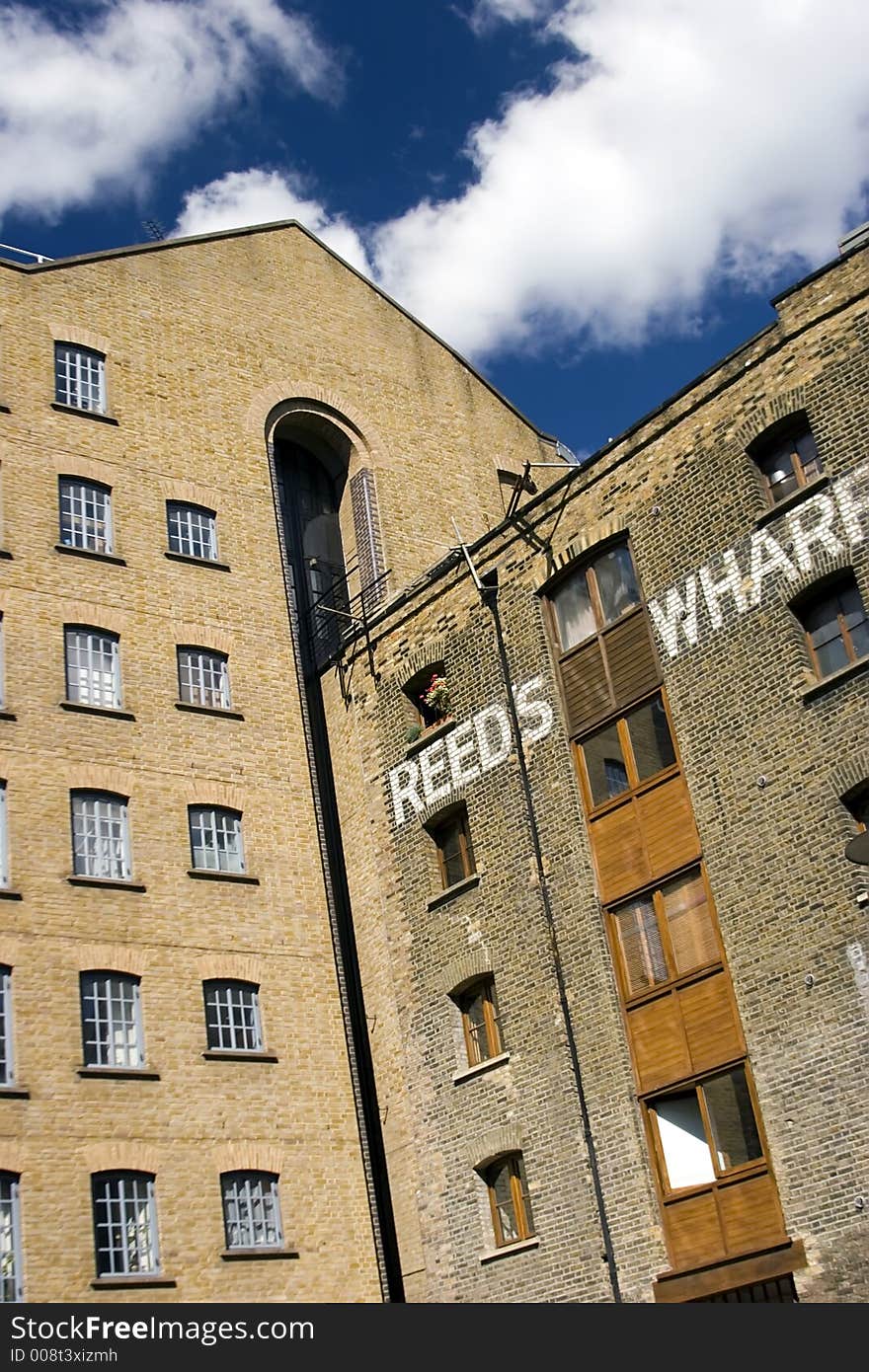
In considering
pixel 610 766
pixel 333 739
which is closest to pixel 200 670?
pixel 333 739

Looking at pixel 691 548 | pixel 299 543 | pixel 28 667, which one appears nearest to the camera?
pixel 691 548

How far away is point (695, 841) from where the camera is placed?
71.5 ft

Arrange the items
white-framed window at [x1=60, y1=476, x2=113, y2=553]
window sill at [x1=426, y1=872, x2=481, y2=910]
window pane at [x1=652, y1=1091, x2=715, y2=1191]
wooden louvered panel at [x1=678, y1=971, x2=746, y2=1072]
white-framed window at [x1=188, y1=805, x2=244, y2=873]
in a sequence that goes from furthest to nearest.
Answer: white-framed window at [x1=60, y1=476, x2=113, y2=553], white-framed window at [x1=188, y1=805, x2=244, y2=873], window sill at [x1=426, y1=872, x2=481, y2=910], window pane at [x1=652, y1=1091, x2=715, y2=1191], wooden louvered panel at [x1=678, y1=971, x2=746, y2=1072]

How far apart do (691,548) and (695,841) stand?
4394 mm

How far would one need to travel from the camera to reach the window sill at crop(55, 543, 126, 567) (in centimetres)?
2617

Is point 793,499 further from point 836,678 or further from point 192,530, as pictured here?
point 192,530

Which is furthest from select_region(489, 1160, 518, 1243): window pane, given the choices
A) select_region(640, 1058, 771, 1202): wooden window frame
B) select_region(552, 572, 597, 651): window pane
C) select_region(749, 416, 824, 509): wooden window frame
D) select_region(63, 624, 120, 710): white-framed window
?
select_region(749, 416, 824, 509): wooden window frame

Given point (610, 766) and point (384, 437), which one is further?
point (384, 437)

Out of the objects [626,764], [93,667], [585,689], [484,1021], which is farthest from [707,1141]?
[93,667]

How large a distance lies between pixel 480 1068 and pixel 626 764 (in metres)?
5.29

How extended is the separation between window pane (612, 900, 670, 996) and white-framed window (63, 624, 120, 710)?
911 cm

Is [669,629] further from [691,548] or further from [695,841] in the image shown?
[695,841]

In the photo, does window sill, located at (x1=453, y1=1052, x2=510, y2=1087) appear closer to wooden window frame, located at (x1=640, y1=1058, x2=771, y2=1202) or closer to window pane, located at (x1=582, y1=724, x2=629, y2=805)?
wooden window frame, located at (x1=640, y1=1058, x2=771, y2=1202)

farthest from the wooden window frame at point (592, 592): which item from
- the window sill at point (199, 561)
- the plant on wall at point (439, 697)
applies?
the window sill at point (199, 561)
